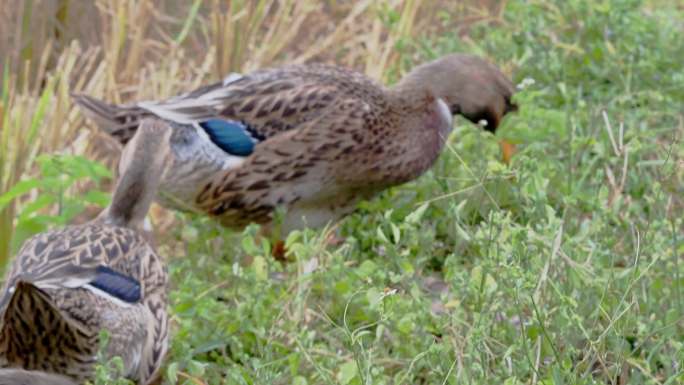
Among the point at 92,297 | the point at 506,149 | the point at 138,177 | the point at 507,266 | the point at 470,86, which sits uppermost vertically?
the point at 507,266

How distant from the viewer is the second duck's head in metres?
7.87

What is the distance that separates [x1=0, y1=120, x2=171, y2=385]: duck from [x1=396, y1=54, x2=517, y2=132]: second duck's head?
1952 mm

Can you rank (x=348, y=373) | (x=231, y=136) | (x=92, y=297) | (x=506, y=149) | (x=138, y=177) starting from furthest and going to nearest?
1. (x=506, y=149)
2. (x=231, y=136)
3. (x=138, y=177)
4. (x=92, y=297)
5. (x=348, y=373)

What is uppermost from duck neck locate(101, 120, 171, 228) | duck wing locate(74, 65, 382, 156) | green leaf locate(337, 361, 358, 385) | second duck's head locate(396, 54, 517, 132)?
Answer: green leaf locate(337, 361, 358, 385)

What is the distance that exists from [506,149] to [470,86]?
360mm

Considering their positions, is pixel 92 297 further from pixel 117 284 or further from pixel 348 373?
pixel 348 373

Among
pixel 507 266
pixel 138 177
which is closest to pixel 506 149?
pixel 138 177

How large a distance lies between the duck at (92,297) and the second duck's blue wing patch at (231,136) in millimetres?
858

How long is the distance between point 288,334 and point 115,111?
1.98m

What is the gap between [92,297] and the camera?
5.23m

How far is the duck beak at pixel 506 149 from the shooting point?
7.70m

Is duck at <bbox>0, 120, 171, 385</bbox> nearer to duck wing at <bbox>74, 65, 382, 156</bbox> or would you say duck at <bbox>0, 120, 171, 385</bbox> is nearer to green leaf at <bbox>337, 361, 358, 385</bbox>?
green leaf at <bbox>337, 361, 358, 385</bbox>

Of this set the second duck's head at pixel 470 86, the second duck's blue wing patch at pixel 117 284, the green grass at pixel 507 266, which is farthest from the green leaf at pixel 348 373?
the second duck's head at pixel 470 86

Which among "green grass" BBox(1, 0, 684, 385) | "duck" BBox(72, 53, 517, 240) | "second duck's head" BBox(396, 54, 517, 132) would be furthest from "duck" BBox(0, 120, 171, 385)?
"second duck's head" BBox(396, 54, 517, 132)
